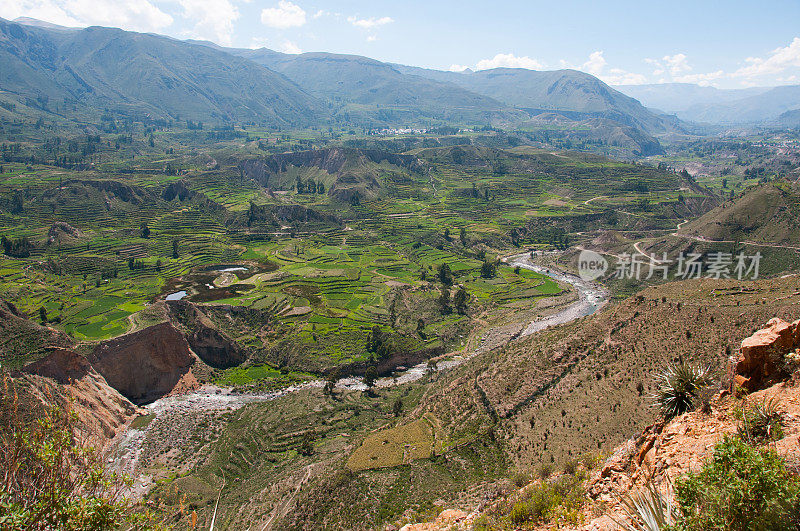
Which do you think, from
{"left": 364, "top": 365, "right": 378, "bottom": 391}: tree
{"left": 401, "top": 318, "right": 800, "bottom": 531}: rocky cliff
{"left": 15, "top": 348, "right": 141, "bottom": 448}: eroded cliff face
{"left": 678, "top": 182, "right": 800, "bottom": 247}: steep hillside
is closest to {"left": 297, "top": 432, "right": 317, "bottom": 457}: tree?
{"left": 364, "top": 365, "right": 378, "bottom": 391}: tree

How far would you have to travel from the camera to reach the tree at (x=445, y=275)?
10262 cm

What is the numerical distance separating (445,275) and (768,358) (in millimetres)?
84245

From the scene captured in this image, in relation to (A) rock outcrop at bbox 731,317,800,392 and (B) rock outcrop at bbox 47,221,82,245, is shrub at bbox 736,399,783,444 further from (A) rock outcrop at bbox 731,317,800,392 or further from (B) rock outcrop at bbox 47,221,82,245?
(B) rock outcrop at bbox 47,221,82,245

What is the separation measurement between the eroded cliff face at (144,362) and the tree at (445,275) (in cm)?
5571

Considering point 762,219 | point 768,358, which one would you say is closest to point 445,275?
point 762,219

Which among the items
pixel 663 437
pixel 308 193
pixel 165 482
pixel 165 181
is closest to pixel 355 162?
pixel 308 193

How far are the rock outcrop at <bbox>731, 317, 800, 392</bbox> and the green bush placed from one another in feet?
26.0

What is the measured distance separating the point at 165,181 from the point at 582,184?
15636 cm

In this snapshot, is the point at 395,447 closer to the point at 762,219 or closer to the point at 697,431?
the point at 697,431

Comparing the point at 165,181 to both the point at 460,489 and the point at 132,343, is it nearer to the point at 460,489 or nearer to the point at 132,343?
the point at 132,343

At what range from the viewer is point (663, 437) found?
19.2m

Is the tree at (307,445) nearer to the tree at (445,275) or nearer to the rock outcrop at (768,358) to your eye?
the rock outcrop at (768,358)

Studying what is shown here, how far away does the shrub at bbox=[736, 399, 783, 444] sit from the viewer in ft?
51.1

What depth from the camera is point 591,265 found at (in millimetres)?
113625
